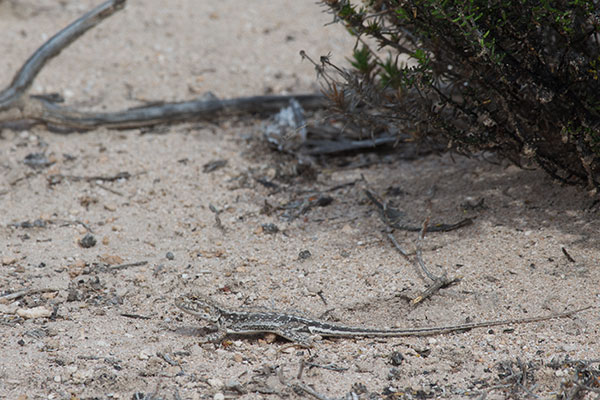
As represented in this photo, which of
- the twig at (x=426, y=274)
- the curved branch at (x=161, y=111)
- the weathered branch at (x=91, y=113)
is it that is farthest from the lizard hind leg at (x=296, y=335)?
the curved branch at (x=161, y=111)

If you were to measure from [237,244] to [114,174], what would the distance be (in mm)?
1694

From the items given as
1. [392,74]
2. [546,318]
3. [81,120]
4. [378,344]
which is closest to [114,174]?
[81,120]

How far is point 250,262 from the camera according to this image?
4.95 m

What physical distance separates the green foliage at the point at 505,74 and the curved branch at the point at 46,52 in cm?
282

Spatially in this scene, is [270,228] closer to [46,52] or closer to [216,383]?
[216,383]

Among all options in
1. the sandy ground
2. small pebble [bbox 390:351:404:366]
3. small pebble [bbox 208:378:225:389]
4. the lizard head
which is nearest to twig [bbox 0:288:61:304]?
the sandy ground

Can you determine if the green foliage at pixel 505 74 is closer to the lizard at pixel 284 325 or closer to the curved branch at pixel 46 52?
the lizard at pixel 284 325

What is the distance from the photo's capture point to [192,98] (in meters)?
7.38

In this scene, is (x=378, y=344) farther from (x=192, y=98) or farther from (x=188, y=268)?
(x=192, y=98)

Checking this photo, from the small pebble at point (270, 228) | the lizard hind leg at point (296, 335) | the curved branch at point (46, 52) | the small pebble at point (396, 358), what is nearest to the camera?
→ the small pebble at point (396, 358)

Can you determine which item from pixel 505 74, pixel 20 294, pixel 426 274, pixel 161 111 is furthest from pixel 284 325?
pixel 161 111

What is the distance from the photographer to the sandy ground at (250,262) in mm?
3740

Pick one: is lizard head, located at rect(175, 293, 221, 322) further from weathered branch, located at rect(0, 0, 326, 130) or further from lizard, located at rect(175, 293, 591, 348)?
weathered branch, located at rect(0, 0, 326, 130)

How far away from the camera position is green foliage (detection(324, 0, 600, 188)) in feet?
13.6
